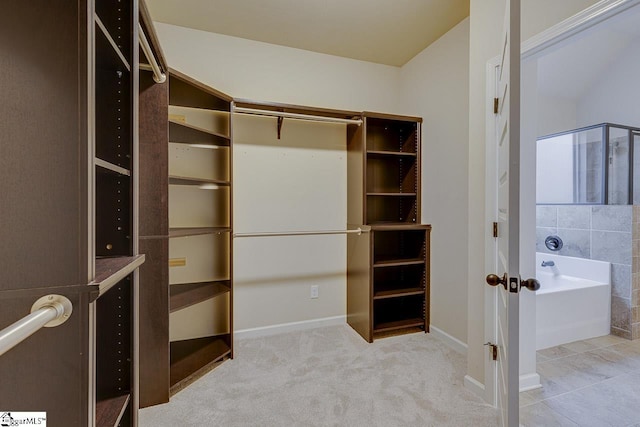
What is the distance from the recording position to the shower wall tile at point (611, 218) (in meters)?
2.60

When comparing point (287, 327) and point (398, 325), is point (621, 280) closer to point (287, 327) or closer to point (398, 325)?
point (398, 325)

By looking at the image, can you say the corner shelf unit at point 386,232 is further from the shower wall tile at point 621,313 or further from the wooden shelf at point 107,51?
the wooden shelf at point 107,51

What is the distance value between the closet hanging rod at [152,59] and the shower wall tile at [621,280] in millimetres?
3989

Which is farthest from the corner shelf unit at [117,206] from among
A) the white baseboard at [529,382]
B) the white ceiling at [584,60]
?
the white ceiling at [584,60]

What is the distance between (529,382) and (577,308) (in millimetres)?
1206

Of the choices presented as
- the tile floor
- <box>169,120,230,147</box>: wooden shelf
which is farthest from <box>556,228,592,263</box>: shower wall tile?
<box>169,120,230,147</box>: wooden shelf

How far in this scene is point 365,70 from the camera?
2.98 m

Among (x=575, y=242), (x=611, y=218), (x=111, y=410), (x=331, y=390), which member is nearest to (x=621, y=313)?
(x=575, y=242)

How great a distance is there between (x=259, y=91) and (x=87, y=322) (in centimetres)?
241

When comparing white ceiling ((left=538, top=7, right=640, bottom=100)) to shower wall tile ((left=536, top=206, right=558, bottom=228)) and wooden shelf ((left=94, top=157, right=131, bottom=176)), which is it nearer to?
shower wall tile ((left=536, top=206, right=558, bottom=228))

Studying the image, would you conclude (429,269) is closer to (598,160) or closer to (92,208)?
(598,160)

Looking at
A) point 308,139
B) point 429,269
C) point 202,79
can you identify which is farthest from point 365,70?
point 429,269

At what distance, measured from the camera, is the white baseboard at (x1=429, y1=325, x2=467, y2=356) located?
7.75ft

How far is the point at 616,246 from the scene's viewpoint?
8.74 feet
